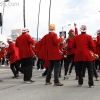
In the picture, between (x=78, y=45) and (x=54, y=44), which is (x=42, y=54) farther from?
(x=78, y=45)

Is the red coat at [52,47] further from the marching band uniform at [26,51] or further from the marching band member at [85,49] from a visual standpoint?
the marching band uniform at [26,51]

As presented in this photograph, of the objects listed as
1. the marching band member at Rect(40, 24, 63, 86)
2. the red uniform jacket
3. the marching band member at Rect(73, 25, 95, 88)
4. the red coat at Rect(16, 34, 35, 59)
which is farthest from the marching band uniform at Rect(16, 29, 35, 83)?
the marching band member at Rect(73, 25, 95, 88)

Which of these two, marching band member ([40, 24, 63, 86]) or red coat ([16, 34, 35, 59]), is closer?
marching band member ([40, 24, 63, 86])

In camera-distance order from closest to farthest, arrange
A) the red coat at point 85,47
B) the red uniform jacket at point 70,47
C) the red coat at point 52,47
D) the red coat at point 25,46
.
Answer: the red coat at point 85,47 → the red coat at point 52,47 → the red coat at point 25,46 → the red uniform jacket at point 70,47

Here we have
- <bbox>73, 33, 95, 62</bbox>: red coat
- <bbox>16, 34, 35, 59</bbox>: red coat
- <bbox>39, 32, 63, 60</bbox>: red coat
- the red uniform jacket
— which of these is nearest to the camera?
<bbox>73, 33, 95, 62</bbox>: red coat

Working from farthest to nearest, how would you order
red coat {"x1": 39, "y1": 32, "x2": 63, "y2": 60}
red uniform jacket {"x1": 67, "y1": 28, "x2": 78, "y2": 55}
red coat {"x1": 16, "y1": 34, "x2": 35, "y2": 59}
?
red uniform jacket {"x1": 67, "y1": 28, "x2": 78, "y2": 55}
red coat {"x1": 16, "y1": 34, "x2": 35, "y2": 59}
red coat {"x1": 39, "y1": 32, "x2": 63, "y2": 60}

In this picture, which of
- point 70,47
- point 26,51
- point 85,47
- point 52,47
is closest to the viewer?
point 85,47

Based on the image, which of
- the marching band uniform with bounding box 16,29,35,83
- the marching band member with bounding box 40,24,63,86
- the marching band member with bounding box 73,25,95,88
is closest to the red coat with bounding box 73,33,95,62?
the marching band member with bounding box 73,25,95,88

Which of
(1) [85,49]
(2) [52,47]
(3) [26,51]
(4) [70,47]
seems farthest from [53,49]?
(4) [70,47]

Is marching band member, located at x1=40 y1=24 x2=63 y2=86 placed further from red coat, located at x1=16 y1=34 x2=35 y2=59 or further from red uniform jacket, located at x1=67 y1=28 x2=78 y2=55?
red uniform jacket, located at x1=67 y1=28 x2=78 y2=55

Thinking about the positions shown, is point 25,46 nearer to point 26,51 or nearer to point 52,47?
point 26,51

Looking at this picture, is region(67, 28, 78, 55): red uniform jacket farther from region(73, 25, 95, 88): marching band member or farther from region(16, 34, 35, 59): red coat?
region(73, 25, 95, 88): marching band member

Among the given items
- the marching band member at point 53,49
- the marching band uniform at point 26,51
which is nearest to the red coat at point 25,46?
the marching band uniform at point 26,51

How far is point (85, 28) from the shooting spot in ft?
32.9
